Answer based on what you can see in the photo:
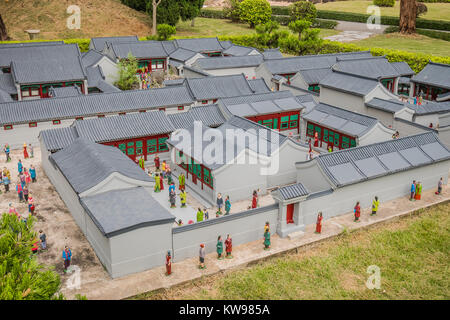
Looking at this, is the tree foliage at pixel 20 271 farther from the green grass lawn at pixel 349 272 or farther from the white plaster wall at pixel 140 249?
the green grass lawn at pixel 349 272

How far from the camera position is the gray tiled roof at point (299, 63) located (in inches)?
2640

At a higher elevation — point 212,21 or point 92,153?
point 212,21

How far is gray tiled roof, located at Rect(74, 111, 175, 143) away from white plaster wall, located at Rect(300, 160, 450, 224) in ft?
53.8

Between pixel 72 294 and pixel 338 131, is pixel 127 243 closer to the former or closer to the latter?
pixel 72 294

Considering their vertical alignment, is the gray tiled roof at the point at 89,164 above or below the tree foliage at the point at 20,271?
below

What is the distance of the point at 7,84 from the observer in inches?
2279

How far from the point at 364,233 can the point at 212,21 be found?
Answer: 351 ft

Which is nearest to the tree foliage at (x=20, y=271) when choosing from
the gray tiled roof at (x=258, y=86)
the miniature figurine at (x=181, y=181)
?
the miniature figurine at (x=181, y=181)

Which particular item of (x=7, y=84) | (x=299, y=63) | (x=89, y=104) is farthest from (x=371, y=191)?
(x=7, y=84)

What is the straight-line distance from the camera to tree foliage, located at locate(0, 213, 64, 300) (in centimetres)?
1485

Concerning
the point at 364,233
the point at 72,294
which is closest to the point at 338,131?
the point at 364,233

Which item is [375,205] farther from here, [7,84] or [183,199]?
[7,84]

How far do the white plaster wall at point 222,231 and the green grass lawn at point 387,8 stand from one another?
10013 cm
